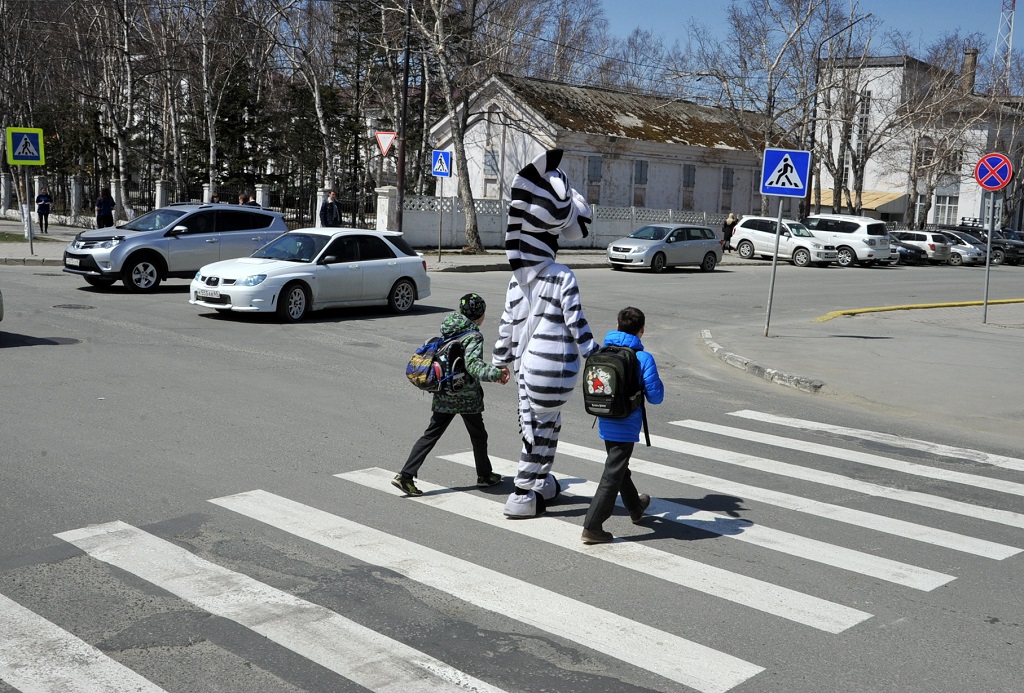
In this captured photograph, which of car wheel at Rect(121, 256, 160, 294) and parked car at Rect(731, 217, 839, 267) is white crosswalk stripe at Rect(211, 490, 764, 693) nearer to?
car wheel at Rect(121, 256, 160, 294)

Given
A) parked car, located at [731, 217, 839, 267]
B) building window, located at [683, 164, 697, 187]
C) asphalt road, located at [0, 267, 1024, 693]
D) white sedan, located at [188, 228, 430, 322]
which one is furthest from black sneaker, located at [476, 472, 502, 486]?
building window, located at [683, 164, 697, 187]

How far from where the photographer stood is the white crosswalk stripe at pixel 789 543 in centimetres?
559

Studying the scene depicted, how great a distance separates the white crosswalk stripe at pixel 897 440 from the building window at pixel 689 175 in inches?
1555

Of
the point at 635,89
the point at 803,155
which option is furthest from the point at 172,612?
the point at 635,89

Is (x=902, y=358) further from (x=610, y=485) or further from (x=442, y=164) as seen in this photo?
(x=442, y=164)

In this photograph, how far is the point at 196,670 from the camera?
4.18 m

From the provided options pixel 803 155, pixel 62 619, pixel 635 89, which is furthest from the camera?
pixel 635 89

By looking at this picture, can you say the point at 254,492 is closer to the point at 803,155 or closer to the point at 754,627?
the point at 754,627

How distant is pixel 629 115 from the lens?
4781cm

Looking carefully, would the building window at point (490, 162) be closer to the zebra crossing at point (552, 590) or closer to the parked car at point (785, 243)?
the parked car at point (785, 243)

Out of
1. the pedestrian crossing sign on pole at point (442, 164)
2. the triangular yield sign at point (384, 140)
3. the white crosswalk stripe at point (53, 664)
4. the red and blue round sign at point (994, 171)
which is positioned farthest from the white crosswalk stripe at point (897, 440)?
the pedestrian crossing sign on pole at point (442, 164)

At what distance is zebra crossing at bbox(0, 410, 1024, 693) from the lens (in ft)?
14.0

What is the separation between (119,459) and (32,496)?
100 cm

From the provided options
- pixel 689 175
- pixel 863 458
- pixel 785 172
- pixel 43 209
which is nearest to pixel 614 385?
pixel 863 458
